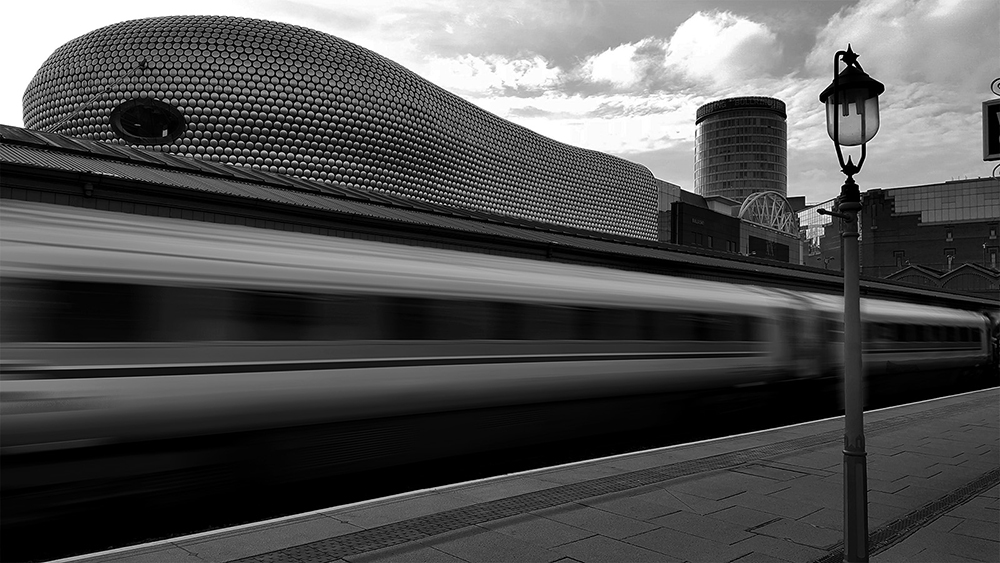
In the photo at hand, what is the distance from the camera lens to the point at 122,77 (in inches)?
1895

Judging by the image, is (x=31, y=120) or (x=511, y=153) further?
(x=511, y=153)

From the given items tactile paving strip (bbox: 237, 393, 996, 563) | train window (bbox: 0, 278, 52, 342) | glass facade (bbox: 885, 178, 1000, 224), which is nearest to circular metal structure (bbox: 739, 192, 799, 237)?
glass facade (bbox: 885, 178, 1000, 224)

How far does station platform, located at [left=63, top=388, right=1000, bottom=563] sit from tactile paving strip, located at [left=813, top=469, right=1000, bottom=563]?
0.04ft

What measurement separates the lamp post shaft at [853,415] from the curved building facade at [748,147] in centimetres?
19361

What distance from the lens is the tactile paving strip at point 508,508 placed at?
18.0 ft

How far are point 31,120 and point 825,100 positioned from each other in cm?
6352

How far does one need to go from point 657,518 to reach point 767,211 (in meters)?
109

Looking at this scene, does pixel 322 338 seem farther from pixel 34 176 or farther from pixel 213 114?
pixel 213 114

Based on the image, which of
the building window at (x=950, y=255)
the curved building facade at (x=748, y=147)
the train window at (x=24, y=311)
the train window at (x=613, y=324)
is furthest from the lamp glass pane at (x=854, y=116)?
the curved building facade at (x=748, y=147)

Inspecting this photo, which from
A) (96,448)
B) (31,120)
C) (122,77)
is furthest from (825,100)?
(31,120)

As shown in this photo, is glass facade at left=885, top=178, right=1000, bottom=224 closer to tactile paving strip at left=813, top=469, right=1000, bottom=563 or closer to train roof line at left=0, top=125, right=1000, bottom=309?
train roof line at left=0, top=125, right=1000, bottom=309

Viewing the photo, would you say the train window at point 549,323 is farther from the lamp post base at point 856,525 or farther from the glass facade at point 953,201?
the glass facade at point 953,201

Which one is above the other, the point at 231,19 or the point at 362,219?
the point at 231,19

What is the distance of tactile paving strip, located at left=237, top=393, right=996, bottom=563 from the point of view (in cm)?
548
